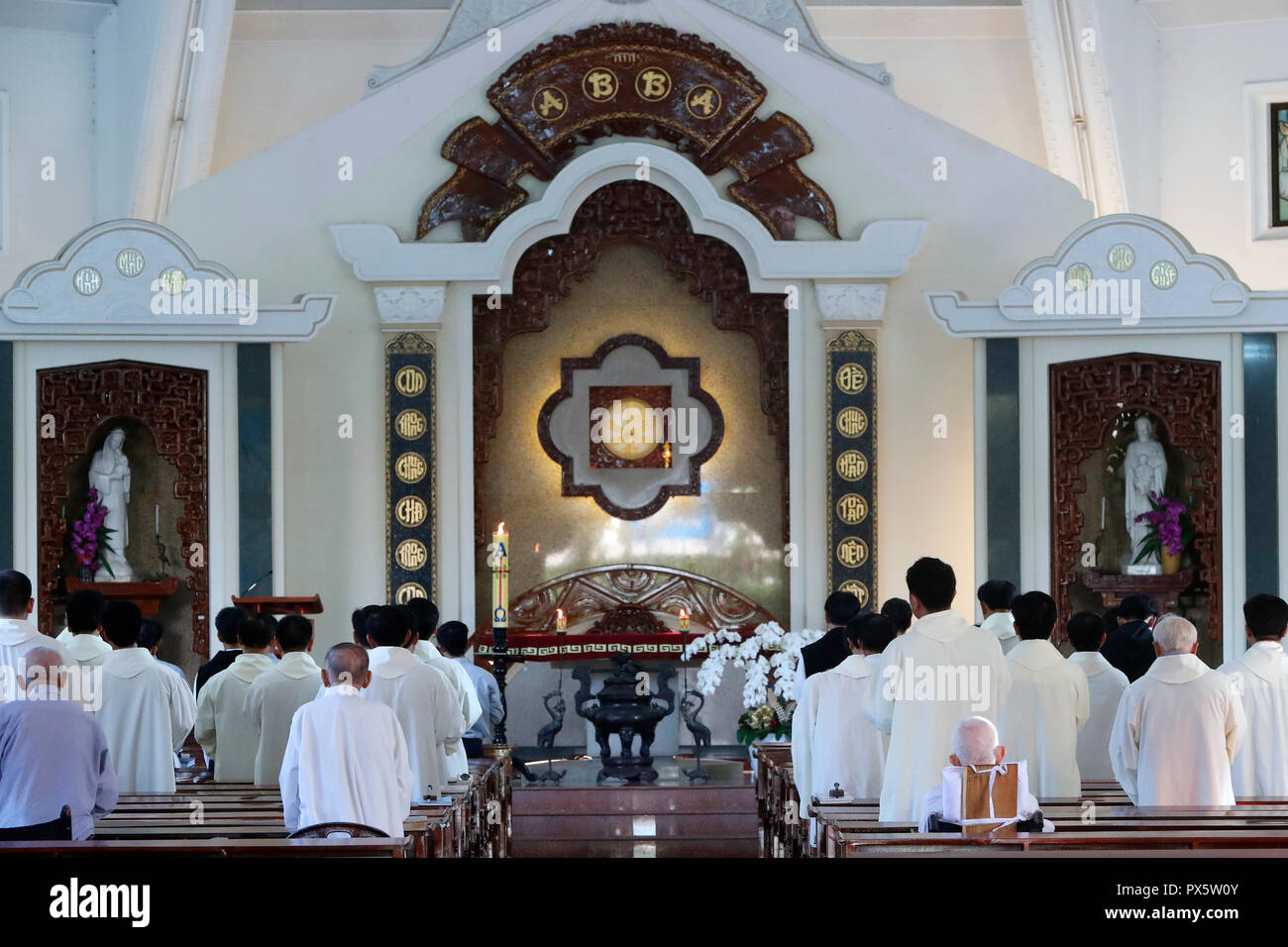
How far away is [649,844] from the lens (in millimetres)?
10109

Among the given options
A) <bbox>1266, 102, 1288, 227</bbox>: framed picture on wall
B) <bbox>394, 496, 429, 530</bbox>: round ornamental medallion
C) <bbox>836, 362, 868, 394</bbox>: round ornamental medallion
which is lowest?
<bbox>394, 496, 429, 530</bbox>: round ornamental medallion

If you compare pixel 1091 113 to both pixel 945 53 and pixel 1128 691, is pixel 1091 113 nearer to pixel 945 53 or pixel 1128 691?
pixel 945 53

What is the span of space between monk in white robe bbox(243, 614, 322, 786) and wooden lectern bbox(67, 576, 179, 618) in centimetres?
443

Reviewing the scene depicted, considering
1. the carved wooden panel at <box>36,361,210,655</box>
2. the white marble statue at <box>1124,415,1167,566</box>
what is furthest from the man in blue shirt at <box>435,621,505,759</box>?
the white marble statue at <box>1124,415,1167,566</box>

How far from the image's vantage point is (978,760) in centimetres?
576

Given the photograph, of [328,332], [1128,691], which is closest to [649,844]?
[1128,691]

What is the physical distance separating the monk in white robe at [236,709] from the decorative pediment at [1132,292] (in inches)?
239

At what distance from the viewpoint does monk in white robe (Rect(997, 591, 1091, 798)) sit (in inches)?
315

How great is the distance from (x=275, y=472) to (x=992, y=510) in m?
5.34

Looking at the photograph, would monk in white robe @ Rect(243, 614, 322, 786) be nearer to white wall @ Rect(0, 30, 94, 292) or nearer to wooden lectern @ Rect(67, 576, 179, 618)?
wooden lectern @ Rect(67, 576, 179, 618)

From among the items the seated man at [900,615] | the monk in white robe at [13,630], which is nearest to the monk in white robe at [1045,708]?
the seated man at [900,615]

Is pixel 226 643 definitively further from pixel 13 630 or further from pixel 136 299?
pixel 136 299

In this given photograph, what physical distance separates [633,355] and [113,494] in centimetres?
441
